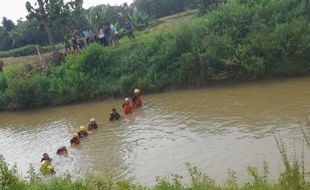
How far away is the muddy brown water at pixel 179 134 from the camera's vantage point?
42.9 ft

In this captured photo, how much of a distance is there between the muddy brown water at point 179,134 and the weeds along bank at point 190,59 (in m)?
1.02

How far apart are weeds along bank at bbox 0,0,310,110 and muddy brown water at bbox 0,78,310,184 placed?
1016 millimetres

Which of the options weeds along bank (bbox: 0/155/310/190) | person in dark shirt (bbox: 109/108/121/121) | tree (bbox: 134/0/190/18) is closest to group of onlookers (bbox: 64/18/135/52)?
person in dark shirt (bbox: 109/108/121/121)

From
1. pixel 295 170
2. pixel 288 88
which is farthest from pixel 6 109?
pixel 295 170

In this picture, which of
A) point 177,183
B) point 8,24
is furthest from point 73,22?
point 177,183

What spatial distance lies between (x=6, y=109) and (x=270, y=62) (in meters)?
16.0

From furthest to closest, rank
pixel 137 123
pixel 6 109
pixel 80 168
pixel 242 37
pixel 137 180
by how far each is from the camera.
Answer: pixel 6 109
pixel 242 37
pixel 137 123
pixel 80 168
pixel 137 180

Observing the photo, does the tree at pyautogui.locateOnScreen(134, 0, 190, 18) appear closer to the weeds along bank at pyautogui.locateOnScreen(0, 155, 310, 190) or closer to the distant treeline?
the distant treeline

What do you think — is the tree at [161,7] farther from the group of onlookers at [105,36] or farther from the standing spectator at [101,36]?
the standing spectator at [101,36]

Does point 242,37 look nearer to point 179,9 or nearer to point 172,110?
point 172,110

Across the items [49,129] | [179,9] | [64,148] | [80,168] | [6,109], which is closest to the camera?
[80,168]

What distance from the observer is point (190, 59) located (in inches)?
950

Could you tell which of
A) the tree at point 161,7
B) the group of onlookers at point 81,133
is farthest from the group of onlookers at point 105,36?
the tree at point 161,7

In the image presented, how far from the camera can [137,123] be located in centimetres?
1939
